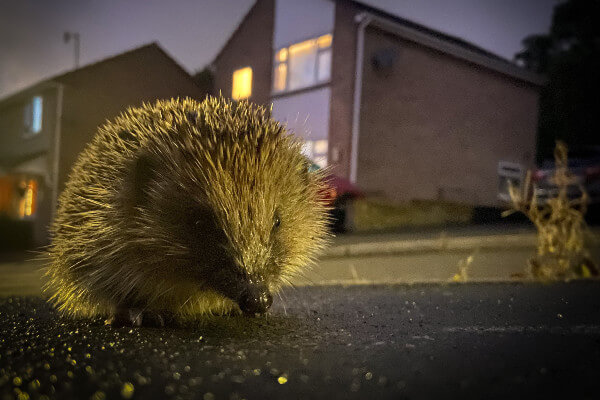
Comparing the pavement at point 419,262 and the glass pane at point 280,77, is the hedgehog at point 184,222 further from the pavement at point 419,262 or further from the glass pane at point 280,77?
the glass pane at point 280,77

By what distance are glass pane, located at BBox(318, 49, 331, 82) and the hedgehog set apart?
11040mm

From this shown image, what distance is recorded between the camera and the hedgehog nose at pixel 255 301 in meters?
1.99

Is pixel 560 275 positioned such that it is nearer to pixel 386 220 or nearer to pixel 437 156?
pixel 386 220

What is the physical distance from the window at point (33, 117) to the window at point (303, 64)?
7.85m

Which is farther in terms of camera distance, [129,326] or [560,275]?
[560,275]

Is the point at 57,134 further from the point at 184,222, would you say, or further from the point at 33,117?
the point at 184,222

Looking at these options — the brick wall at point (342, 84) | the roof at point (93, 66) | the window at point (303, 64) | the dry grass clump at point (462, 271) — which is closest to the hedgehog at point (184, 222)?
the dry grass clump at point (462, 271)

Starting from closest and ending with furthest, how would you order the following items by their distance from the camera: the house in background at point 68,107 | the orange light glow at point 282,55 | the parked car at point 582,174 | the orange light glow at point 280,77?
the parked car at point 582,174, the house in background at point 68,107, the orange light glow at point 282,55, the orange light glow at point 280,77

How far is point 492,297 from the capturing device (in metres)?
2.80

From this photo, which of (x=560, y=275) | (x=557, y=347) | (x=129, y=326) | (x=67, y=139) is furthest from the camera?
(x=67, y=139)

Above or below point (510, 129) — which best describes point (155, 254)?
below

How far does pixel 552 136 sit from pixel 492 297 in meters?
20.2

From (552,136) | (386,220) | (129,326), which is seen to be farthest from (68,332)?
(552,136)

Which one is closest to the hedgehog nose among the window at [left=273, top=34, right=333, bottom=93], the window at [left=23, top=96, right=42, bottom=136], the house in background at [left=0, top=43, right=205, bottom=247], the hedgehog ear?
the hedgehog ear
